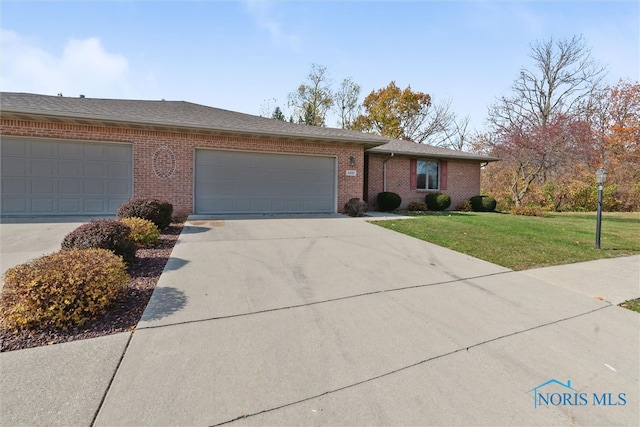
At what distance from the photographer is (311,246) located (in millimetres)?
5883

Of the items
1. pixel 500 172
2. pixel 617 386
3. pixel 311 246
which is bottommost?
pixel 617 386

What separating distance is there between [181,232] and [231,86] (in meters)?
6.74

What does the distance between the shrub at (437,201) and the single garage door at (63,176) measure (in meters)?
12.2

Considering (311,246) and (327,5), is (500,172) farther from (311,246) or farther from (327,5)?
(311,246)

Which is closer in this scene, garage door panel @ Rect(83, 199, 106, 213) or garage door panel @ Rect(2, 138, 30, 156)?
garage door panel @ Rect(2, 138, 30, 156)

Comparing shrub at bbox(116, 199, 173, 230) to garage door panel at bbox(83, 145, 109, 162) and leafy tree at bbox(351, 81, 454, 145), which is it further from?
leafy tree at bbox(351, 81, 454, 145)

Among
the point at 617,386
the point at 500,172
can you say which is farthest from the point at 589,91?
the point at 617,386

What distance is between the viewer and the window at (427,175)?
14405 millimetres

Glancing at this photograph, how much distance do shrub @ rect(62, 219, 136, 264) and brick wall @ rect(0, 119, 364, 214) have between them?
539cm

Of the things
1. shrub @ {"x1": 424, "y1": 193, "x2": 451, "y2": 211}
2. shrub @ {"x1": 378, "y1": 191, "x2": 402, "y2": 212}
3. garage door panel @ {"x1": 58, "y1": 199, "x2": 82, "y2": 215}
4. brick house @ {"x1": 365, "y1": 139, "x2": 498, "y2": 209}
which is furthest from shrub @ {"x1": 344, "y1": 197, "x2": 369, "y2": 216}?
garage door panel @ {"x1": 58, "y1": 199, "x2": 82, "y2": 215}

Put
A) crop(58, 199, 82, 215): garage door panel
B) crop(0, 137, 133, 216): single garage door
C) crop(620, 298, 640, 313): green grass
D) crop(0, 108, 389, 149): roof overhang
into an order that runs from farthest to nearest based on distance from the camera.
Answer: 1. crop(58, 199, 82, 215): garage door panel
2. crop(0, 137, 133, 216): single garage door
3. crop(0, 108, 389, 149): roof overhang
4. crop(620, 298, 640, 313): green grass

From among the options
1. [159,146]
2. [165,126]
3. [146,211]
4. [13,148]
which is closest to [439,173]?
[165,126]

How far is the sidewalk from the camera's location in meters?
1.72

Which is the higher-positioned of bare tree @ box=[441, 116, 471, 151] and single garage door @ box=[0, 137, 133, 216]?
bare tree @ box=[441, 116, 471, 151]
